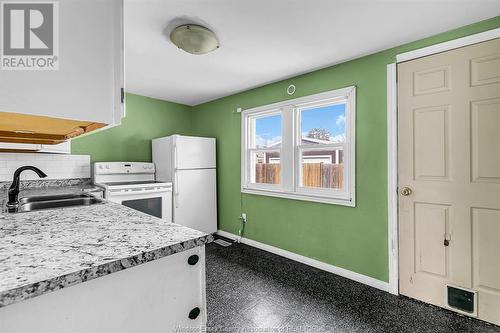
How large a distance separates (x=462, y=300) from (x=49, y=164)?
14.6 ft

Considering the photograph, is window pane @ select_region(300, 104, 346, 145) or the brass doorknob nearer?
the brass doorknob

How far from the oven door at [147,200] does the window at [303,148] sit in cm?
112

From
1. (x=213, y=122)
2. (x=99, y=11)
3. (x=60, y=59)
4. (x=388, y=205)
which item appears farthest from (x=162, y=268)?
(x=213, y=122)

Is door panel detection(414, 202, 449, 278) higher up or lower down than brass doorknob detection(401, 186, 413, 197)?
lower down

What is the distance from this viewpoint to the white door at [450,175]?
176cm

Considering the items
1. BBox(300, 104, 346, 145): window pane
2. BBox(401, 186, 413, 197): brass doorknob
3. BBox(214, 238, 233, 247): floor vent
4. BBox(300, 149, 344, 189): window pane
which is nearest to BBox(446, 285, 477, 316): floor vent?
BBox(401, 186, 413, 197): brass doorknob

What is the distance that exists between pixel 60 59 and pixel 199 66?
2.06m

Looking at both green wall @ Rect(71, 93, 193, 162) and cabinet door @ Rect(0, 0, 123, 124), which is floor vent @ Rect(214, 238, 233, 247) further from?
cabinet door @ Rect(0, 0, 123, 124)

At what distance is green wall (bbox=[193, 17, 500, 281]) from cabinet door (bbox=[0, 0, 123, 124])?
2216mm

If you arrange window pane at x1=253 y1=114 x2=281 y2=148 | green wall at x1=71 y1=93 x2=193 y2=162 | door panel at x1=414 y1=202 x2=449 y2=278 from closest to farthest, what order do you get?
door panel at x1=414 y1=202 x2=449 y2=278 < window pane at x1=253 y1=114 x2=281 y2=148 < green wall at x1=71 y1=93 x2=193 y2=162

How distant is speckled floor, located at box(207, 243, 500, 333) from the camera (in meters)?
1.75

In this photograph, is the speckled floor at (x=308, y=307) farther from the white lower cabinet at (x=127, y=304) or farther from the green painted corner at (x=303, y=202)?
the white lower cabinet at (x=127, y=304)

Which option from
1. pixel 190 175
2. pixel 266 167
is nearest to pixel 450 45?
pixel 266 167

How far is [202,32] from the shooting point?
73.7 inches
